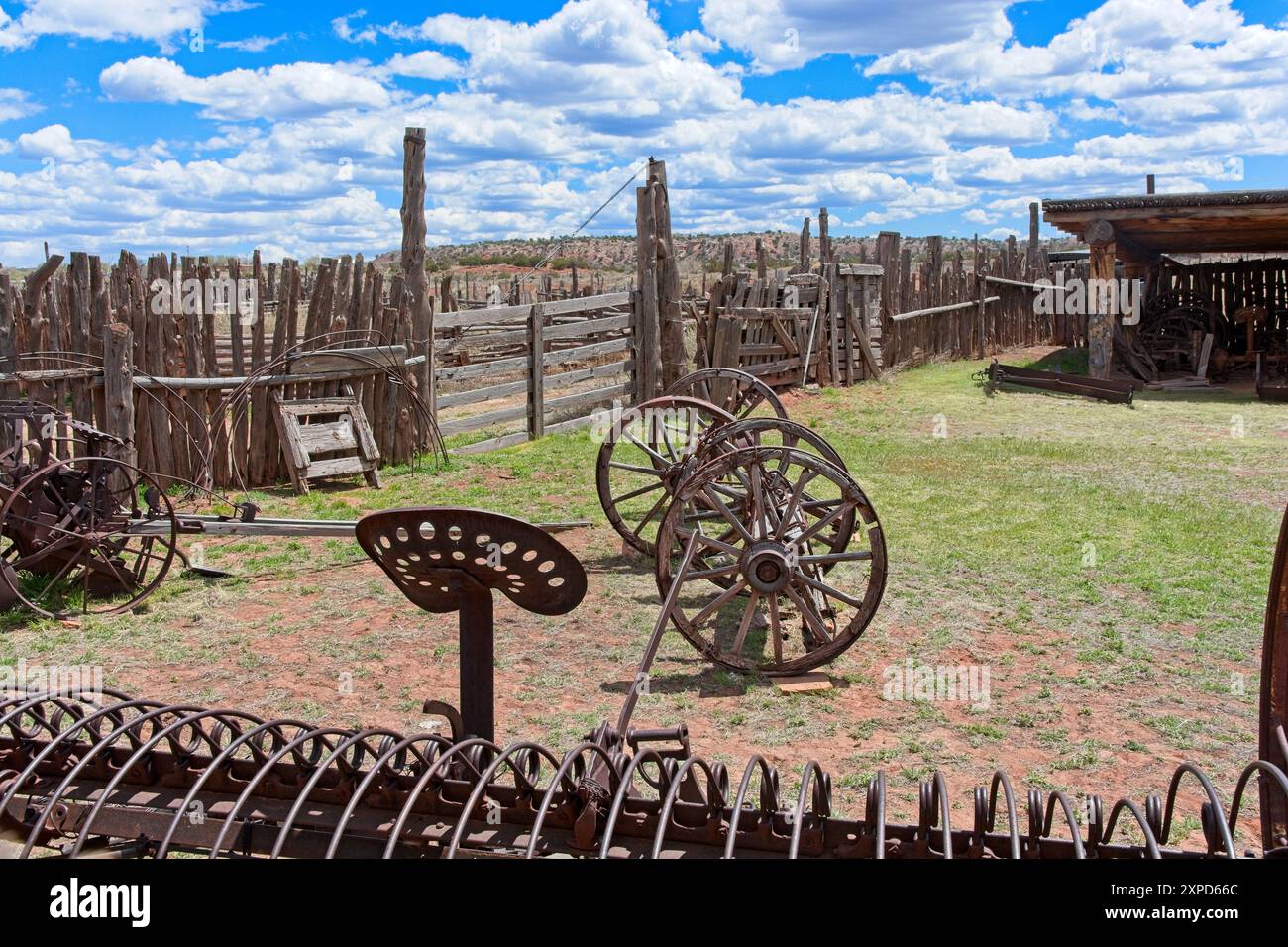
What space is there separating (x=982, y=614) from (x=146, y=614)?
505cm

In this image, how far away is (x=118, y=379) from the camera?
9.12 meters

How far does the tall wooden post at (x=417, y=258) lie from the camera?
38.3 ft

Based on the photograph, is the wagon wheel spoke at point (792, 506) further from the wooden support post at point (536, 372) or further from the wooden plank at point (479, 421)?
the wooden support post at point (536, 372)

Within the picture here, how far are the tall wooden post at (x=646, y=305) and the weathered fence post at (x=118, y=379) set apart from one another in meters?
6.55

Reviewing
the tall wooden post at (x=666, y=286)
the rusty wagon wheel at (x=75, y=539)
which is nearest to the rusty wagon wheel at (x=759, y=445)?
the rusty wagon wheel at (x=75, y=539)

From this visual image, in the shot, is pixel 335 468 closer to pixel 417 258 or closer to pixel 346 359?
pixel 346 359

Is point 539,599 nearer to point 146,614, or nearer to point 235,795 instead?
point 235,795

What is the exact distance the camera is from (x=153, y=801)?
2943 mm

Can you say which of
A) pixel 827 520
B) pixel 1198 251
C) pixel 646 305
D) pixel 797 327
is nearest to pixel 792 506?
pixel 827 520

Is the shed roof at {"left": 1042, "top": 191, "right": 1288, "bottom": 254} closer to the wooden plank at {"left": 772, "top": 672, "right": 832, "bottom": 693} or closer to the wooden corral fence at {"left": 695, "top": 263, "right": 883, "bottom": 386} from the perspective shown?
the wooden corral fence at {"left": 695, "top": 263, "right": 883, "bottom": 386}

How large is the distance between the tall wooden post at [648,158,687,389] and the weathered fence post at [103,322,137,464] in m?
6.62

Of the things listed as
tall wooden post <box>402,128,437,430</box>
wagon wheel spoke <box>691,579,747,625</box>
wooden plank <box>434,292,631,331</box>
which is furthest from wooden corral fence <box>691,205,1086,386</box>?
wagon wheel spoke <box>691,579,747,625</box>

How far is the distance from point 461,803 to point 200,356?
8.22 meters

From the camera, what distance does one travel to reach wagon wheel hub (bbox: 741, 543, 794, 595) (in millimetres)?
5836
